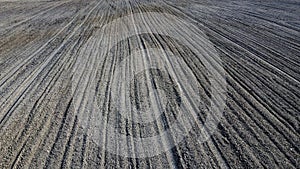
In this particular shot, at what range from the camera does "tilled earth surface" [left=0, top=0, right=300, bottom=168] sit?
5.42m

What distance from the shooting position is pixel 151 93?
24.5 ft

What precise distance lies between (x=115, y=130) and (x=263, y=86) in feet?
11.8

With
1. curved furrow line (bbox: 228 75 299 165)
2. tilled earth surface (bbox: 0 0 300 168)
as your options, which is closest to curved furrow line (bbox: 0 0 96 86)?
tilled earth surface (bbox: 0 0 300 168)

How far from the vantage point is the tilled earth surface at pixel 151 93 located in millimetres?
5422

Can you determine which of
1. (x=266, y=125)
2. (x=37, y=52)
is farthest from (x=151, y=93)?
(x=37, y=52)

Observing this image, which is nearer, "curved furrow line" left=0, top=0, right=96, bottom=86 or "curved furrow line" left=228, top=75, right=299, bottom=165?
"curved furrow line" left=228, top=75, right=299, bottom=165

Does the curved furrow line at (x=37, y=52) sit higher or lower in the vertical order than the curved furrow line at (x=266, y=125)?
higher

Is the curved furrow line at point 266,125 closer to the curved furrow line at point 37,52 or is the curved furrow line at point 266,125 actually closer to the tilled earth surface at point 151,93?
the tilled earth surface at point 151,93

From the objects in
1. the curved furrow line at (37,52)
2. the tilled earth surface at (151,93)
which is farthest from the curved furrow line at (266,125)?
the curved furrow line at (37,52)

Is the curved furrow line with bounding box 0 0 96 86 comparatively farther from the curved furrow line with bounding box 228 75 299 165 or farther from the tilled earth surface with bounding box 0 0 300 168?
the curved furrow line with bounding box 228 75 299 165

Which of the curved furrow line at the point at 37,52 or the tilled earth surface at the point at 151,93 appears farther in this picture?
the curved furrow line at the point at 37,52

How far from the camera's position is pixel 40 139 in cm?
599

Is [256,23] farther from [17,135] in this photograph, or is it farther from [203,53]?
[17,135]

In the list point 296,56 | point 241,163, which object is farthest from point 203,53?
point 241,163
